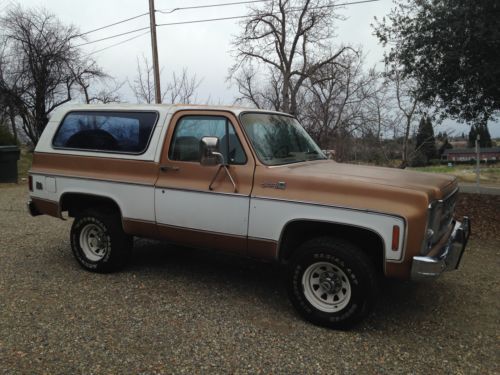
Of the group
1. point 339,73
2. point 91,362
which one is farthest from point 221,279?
point 339,73

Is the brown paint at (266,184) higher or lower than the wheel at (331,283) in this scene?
higher

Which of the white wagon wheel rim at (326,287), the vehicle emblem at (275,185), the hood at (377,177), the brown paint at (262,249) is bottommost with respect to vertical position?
the white wagon wheel rim at (326,287)

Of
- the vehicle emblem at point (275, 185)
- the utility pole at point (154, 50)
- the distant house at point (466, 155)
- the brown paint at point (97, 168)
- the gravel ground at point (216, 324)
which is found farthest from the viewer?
the distant house at point (466, 155)

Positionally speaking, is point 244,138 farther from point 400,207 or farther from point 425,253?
point 425,253

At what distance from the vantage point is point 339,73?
18188 millimetres

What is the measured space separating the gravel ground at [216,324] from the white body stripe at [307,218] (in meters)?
0.80

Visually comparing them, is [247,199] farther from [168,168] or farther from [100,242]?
[100,242]

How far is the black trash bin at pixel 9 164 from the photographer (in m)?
13.9

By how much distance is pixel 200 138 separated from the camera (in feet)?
14.4

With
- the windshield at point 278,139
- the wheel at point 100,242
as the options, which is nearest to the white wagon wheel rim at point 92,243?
the wheel at point 100,242

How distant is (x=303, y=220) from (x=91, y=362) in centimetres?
202

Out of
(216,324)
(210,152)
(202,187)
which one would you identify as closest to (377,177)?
(210,152)

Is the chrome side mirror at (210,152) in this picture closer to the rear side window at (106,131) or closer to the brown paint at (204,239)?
the brown paint at (204,239)

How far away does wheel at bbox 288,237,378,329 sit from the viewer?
11.7 ft
